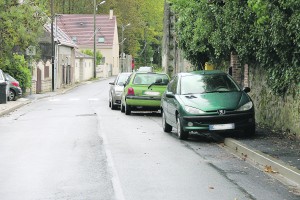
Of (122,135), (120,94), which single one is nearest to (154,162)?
(122,135)

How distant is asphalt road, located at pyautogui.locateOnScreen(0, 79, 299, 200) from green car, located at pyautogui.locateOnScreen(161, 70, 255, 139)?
461 millimetres

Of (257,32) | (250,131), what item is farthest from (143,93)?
(250,131)

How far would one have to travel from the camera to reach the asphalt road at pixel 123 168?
8531 mm

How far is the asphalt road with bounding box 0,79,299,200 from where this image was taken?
8531 millimetres

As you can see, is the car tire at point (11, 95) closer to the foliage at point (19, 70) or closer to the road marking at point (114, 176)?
the foliage at point (19, 70)

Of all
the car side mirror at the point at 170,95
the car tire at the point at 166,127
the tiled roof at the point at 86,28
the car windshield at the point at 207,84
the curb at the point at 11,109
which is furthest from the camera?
the tiled roof at the point at 86,28

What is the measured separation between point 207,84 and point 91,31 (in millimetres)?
84563

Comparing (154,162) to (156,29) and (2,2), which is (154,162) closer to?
(2,2)

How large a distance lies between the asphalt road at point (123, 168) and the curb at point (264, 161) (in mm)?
244

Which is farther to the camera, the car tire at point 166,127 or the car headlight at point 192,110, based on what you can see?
the car tire at point 166,127

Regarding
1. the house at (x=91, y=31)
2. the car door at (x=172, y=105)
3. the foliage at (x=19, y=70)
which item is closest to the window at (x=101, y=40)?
the house at (x=91, y=31)

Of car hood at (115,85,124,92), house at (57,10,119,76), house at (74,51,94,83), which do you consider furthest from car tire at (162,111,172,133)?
house at (57,10,119,76)

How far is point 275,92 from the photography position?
50.8 feet

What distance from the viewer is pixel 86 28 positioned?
3880 inches
